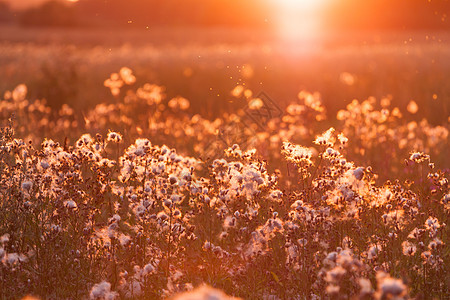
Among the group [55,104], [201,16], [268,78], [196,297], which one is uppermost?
[201,16]

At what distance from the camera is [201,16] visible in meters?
74.0

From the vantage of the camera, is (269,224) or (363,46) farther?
(363,46)

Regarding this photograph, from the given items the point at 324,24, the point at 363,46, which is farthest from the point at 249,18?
the point at 363,46

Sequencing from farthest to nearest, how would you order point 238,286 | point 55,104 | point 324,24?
point 324,24 → point 55,104 → point 238,286

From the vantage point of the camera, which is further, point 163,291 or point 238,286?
point 238,286

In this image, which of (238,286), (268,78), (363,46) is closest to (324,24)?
(363,46)

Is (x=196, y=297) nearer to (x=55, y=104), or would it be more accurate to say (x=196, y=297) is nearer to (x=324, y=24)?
(x=55, y=104)

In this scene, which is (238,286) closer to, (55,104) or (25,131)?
(25,131)

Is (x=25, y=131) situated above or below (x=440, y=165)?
below

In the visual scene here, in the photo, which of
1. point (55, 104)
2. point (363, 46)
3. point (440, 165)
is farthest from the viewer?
point (363, 46)

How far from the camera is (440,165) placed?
8.04 m

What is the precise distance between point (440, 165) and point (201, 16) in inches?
2711

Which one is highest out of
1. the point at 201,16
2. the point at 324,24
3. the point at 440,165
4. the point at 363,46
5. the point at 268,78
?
the point at 201,16

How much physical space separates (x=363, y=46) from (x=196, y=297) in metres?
28.4
